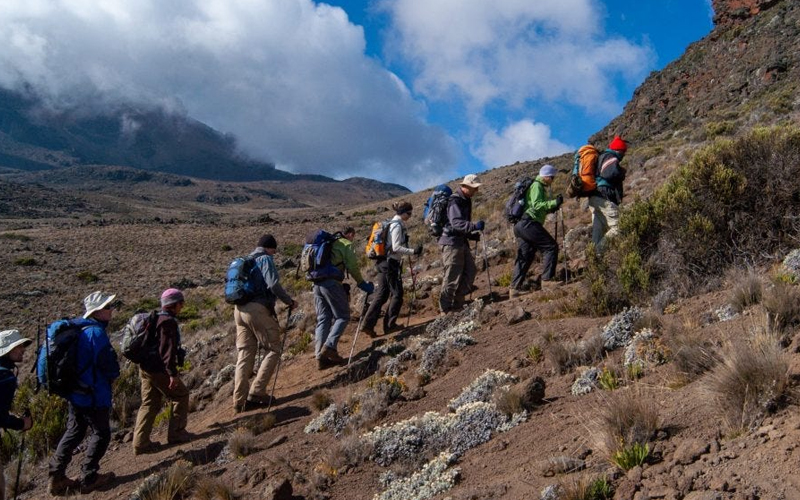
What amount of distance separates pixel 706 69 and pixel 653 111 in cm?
354

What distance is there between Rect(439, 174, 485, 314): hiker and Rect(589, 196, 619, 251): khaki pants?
1.77 m

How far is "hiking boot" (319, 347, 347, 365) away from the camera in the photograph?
8125 mm

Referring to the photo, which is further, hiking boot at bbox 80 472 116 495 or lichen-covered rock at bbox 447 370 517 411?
hiking boot at bbox 80 472 116 495

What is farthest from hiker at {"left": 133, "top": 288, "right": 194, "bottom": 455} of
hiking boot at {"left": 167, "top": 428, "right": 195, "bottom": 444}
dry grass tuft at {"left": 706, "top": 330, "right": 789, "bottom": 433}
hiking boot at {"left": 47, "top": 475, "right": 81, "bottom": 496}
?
dry grass tuft at {"left": 706, "top": 330, "right": 789, "bottom": 433}

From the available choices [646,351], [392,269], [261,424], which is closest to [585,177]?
[392,269]

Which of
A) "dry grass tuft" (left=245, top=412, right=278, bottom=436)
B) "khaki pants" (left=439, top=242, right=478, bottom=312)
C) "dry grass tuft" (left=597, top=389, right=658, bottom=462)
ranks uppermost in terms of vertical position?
"khaki pants" (left=439, top=242, right=478, bottom=312)

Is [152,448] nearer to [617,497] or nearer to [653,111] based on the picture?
[617,497]

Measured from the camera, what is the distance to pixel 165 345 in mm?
6637

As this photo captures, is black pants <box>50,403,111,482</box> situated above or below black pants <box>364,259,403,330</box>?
below

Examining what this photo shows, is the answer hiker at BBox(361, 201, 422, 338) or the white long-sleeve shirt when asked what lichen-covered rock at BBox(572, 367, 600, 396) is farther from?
the white long-sleeve shirt

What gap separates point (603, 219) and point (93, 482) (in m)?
7.45

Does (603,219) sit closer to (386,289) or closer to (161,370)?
(386,289)

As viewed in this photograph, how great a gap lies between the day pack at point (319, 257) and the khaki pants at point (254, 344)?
0.90 metres

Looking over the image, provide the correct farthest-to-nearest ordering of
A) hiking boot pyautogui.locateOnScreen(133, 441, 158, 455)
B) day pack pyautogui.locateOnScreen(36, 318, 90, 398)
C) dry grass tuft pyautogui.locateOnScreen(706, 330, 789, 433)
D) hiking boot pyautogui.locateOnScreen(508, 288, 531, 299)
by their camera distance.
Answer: hiking boot pyautogui.locateOnScreen(508, 288, 531, 299) → hiking boot pyautogui.locateOnScreen(133, 441, 158, 455) → day pack pyautogui.locateOnScreen(36, 318, 90, 398) → dry grass tuft pyautogui.locateOnScreen(706, 330, 789, 433)
